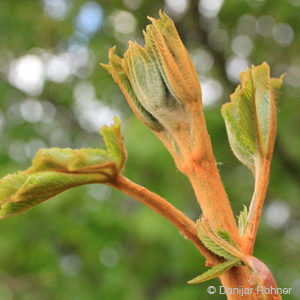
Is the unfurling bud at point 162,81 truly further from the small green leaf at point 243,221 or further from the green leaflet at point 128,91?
the small green leaf at point 243,221

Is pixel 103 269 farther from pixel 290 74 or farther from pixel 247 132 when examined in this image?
pixel 247 132

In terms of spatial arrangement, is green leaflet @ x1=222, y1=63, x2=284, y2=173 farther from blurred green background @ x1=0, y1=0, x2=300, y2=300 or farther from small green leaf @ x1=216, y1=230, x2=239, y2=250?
blurred green background @ x1=0, y1=0, x2=300, y2=300

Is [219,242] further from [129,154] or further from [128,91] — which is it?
[129,154]

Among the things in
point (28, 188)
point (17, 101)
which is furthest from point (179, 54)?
point (17, 101)

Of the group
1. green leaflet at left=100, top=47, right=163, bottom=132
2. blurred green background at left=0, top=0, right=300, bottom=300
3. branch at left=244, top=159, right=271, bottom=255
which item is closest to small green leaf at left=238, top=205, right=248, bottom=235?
branch at left=244, top=159, right=271, bottom=255

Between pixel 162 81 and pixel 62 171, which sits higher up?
pixel 162 81

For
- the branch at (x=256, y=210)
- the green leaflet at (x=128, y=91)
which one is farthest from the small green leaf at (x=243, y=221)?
the green leaflet at (x=128, y=91)

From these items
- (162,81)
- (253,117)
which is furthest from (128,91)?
(253,117)
